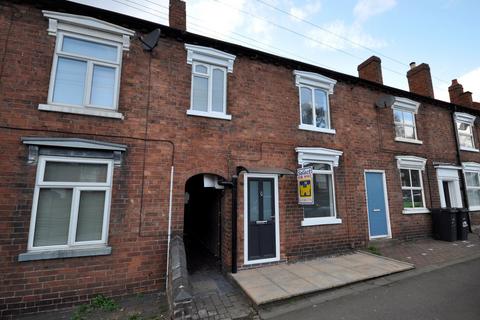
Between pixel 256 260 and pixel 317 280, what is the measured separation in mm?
1687

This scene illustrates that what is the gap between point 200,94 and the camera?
21.7ft

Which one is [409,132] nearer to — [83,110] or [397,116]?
[397,116]

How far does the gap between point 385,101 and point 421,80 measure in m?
4.86

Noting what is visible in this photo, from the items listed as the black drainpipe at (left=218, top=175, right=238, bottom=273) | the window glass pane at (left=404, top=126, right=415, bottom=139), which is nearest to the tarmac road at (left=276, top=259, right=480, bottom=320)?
the black drainpipe at (left=218, top=175, right=238, bottom=273)

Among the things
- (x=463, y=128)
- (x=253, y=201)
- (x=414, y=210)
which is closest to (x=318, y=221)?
(x=253, y=201)

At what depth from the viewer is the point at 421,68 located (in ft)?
39.3

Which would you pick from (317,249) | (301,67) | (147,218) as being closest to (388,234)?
(317,249)

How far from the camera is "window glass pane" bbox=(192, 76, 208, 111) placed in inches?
258

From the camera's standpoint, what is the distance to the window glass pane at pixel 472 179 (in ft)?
38.0

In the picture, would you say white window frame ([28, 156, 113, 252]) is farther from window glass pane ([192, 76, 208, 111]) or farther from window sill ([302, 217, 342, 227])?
window sill ([302, 217, 342, 227])

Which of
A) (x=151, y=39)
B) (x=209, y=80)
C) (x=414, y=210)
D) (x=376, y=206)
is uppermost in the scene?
(x=151, y=39)

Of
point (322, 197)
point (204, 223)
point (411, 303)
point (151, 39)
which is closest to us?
point (411, 303)

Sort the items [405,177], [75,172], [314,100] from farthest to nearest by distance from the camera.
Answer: [405,177] < [314,100] < [75,172]

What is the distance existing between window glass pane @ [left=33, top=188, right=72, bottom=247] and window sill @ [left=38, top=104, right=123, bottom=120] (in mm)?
1763
